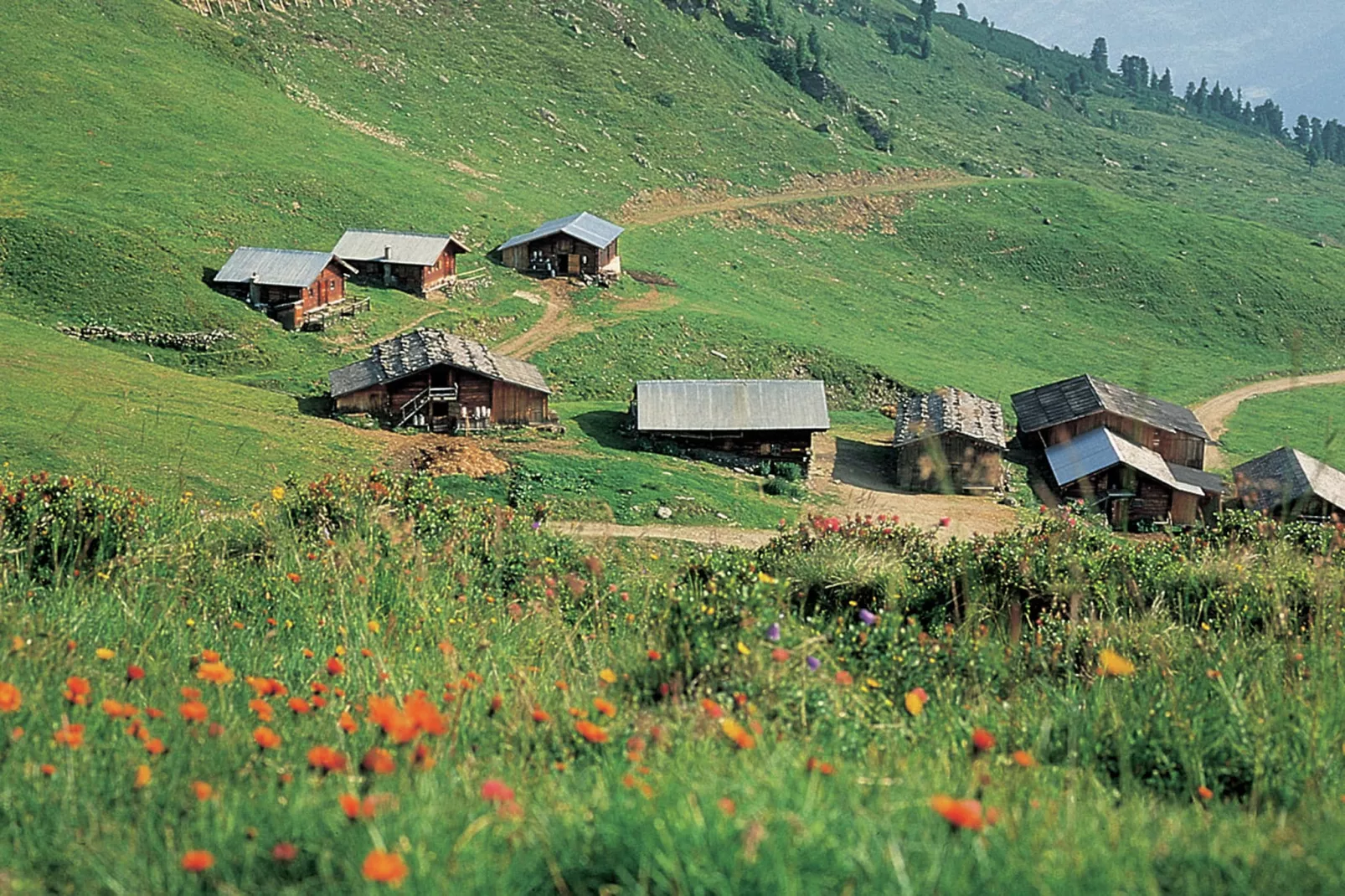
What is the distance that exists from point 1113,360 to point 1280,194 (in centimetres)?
11317

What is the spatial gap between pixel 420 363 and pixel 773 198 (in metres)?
71.0

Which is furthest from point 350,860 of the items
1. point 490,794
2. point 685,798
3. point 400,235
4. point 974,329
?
point 974,329

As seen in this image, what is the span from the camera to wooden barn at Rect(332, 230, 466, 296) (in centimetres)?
6400

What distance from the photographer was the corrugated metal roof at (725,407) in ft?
161

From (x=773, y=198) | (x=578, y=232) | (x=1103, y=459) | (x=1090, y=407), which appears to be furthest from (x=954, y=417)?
(x=773, y=198)

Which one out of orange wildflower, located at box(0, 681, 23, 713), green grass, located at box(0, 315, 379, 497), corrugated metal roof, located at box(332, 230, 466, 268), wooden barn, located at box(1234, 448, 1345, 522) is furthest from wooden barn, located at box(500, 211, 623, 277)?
orange wildflower, located at box(0, 681, 23, 713)

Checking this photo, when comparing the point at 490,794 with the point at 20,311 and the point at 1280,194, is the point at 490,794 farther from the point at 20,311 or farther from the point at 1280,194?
the point at 1280,194

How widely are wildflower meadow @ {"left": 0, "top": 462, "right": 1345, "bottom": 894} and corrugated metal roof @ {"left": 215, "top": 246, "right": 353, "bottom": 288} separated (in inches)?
1803

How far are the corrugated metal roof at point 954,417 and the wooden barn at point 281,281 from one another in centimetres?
2905

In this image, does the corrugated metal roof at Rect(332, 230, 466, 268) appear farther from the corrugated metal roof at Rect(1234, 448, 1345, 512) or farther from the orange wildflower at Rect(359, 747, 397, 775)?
the orange wildflower at Rect(359, 747, 397, 775)

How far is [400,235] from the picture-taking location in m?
65.9

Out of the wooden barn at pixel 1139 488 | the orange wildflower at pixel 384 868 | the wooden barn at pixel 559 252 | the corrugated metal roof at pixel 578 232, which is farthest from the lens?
the wooden barn at pixel 559 252

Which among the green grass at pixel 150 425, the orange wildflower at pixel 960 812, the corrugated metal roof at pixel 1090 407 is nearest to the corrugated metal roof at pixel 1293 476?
the corrugated metal roof at pixel 1090 407

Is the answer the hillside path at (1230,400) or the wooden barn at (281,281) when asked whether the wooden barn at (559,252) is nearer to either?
the wooden barn at (281,281)
